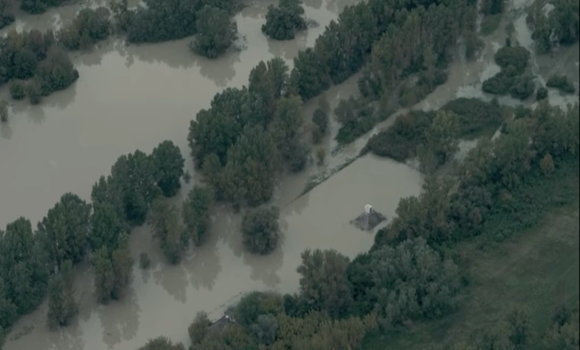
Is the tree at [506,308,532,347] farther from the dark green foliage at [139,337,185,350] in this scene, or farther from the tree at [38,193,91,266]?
the tree at [38,193,91,266]

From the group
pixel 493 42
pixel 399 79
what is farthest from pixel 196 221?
pixel 493 42

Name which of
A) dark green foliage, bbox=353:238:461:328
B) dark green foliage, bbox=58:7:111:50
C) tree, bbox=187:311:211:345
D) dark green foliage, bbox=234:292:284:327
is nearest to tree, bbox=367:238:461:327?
dark green foliage, bbox=353:238:461:328

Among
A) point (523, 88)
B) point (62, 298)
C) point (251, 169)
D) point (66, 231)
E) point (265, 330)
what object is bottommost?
point (62, 298)

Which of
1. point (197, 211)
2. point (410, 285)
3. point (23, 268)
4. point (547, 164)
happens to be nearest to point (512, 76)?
point (547, 164)

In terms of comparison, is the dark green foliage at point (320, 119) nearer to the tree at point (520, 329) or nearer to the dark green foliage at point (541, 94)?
the dark green foliage at point (541, 94)

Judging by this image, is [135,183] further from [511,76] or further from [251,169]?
[511,76]

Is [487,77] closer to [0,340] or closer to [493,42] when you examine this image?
[493,42]
